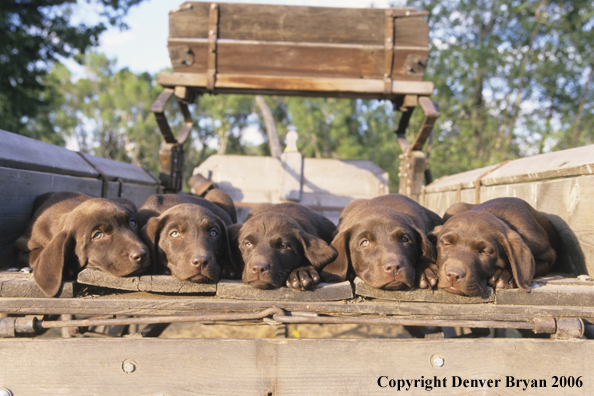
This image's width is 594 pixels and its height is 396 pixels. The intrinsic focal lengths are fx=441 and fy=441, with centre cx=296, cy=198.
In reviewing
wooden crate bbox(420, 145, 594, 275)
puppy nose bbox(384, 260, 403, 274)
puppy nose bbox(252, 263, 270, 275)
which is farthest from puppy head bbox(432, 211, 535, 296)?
puppy nose bbox(252, 263, 270, 275)

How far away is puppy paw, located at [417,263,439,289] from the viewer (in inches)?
118

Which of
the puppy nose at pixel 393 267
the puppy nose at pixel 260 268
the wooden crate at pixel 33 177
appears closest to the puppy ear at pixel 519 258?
the puppy nose at pixel 393 267

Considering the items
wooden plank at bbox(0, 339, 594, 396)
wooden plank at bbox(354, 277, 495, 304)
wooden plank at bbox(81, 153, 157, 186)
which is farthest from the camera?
wooden plank at bbox(81, 153, 157, 186)

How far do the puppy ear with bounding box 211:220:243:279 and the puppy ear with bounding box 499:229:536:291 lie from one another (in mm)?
2035

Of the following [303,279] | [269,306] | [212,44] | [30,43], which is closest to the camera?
[269,306]

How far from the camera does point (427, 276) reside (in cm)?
309

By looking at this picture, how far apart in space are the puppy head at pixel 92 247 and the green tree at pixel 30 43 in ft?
35.8

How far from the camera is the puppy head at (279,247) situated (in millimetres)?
3186

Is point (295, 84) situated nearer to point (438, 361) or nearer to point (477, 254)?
point (477, 254)

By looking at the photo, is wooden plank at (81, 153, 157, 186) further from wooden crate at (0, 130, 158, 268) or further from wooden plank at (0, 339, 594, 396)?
wooden plank at (0, 339, 594, 396)

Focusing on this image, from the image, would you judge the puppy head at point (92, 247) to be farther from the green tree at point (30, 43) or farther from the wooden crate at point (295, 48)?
the green tree at point (30, 43)

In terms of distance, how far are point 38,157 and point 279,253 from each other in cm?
258

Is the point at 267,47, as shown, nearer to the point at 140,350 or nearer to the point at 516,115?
the point at 140,350

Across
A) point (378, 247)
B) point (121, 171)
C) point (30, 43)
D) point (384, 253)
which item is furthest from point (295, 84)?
point (30, 43)
